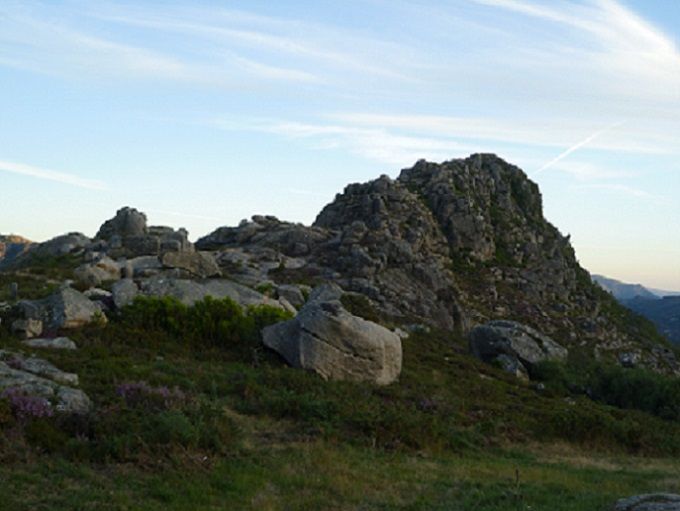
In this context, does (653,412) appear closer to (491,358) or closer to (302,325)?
(491,358)

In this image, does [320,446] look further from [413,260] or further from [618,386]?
[413,260]

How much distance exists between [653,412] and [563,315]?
161 ft

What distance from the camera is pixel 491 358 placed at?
4116 cm

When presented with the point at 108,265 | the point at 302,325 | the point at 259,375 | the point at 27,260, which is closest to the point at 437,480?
the point at 259,375

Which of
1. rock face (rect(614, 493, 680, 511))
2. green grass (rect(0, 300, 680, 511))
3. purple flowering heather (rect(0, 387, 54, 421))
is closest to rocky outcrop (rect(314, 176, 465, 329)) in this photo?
green grass (rect(0, 300, 680, 511))

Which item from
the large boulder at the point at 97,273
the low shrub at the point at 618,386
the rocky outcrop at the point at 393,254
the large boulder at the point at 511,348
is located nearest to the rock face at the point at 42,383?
the large boulder at the point at 97,273

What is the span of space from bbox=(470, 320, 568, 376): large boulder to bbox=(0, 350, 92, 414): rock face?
26896mm

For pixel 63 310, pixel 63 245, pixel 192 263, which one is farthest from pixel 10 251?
pixel 63 310

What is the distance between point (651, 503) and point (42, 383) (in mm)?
14680

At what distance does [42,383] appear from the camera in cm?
1766

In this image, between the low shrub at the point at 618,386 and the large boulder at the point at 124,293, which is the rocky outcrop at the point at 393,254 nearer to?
the low shrub at the point at 618,386

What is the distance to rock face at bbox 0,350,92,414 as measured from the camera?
53.6ft

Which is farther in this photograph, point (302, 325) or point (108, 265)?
point (108, 265)

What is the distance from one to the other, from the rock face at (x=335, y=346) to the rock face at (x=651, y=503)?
48.7 feet
